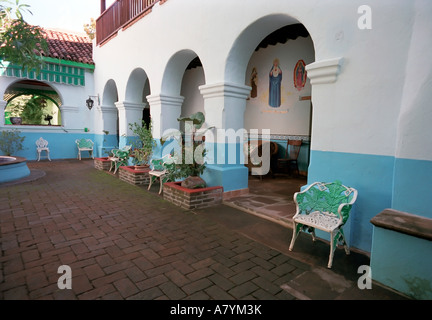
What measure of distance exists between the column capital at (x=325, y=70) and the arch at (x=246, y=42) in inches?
50.1

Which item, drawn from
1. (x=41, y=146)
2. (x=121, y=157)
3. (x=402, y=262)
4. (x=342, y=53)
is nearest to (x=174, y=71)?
(x=121, y=157)

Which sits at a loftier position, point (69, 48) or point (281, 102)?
point (69, 48)

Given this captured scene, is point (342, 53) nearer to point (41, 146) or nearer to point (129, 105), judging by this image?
point (129, 105)

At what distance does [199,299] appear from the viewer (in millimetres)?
2225

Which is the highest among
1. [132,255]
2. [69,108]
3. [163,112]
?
[69,108]

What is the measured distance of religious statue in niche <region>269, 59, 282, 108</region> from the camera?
7801 millimetres

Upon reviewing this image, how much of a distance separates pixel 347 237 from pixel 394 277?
2.68 feet

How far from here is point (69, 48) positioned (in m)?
11.5

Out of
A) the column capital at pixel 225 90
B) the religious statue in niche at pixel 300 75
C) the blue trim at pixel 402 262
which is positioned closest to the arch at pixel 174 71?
the column capital at pixel 225 90

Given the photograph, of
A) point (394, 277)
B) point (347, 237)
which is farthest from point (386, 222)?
point (347, 237)

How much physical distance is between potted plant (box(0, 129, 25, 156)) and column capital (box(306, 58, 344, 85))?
429 inches

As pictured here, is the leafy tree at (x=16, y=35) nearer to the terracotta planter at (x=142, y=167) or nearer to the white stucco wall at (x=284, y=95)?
the terracotta planter at (x=142, y=167)

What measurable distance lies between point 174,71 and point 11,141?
24.6 ft
